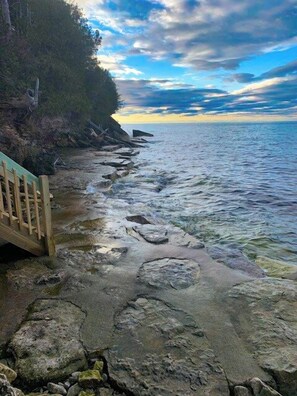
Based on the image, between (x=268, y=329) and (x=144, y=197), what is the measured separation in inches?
344

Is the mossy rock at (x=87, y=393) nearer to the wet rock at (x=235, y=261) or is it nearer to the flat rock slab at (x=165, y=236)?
the wet rock at (x=235, y=261)

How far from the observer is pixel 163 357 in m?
2.98

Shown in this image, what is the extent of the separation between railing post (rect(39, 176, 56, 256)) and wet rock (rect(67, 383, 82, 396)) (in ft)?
9.44

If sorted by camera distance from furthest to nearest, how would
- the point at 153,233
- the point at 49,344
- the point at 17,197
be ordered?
1. the point at 153,233
2. the point at 17,197
3. the point at 49,344

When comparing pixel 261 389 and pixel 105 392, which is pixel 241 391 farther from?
pixel 105 392

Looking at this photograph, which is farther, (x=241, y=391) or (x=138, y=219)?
(x=138, y=219)

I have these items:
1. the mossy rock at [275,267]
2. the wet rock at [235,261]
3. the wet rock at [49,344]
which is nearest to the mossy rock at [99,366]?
the wet rock at [49,344]

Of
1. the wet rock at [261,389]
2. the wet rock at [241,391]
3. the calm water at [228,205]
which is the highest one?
the wet rock at [261,389]

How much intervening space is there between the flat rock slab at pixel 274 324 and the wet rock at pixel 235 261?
0.69 meters

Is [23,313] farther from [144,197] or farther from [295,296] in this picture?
[144,197]

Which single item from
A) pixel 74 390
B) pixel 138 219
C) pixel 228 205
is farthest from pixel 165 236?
pixel 228 205

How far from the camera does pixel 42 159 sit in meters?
13.4

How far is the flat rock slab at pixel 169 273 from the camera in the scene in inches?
180

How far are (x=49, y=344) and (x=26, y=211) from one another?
2345 mm
